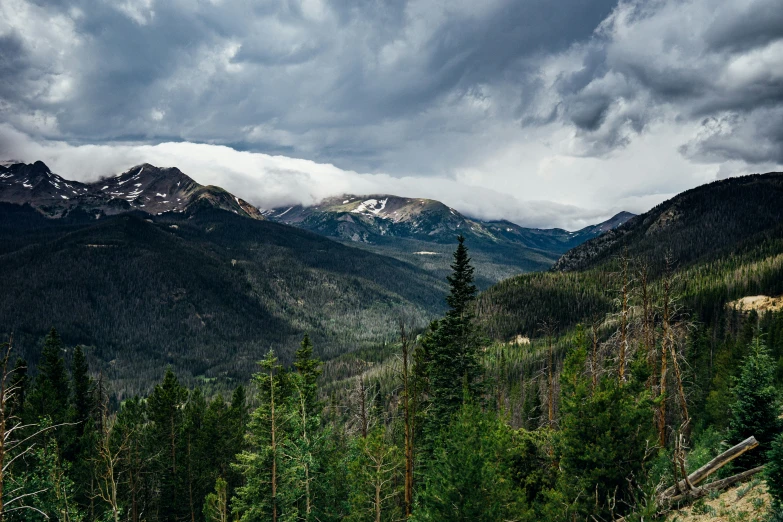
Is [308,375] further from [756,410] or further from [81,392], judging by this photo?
[756,410]

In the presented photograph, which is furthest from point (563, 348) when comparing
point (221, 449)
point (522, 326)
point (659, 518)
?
point (659, 518)

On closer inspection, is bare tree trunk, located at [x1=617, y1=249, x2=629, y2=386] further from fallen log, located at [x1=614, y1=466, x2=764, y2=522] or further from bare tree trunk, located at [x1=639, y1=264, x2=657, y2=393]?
fallen log, located at [x1=614, y1=466, x2=764, y2=522]

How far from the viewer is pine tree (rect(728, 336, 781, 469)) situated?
787 inches

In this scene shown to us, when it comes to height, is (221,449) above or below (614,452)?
below

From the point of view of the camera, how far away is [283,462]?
2394cm

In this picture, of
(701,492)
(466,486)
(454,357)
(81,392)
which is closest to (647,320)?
(701,492)

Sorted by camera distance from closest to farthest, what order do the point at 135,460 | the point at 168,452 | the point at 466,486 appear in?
the point at 466,486, the point at 135,460, the point at 168,452

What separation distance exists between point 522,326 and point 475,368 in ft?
557

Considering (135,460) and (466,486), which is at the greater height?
(466,486)

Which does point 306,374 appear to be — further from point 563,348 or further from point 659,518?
point 563,348

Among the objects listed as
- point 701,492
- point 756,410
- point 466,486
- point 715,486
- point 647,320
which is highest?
point 647,320

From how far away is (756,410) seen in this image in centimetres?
2064

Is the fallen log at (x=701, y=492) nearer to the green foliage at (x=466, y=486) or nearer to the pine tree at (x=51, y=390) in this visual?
the green foliage at (x=466, y=486)

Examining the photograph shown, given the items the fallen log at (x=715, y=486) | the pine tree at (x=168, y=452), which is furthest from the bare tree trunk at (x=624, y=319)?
the pine tree at (x=168, y=452)
